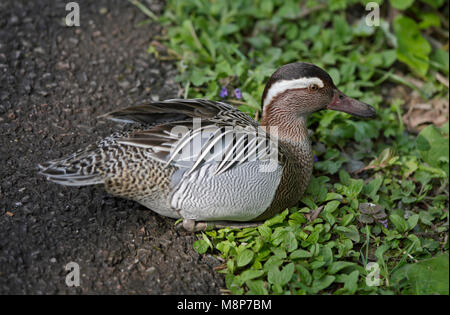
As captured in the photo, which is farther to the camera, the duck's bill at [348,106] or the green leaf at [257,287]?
the duck's bill at [348,106]

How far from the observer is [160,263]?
319cm

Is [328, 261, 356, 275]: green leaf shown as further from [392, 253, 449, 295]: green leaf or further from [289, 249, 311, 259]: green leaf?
[392, 253, 449, 295]: green leaf

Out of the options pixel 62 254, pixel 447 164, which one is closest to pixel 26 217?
pixel 62 254

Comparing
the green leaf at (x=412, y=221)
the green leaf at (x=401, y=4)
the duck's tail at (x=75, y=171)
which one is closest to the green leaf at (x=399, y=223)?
the green leaf at (x=412, y=221)

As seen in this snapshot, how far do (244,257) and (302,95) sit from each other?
1.15 metres

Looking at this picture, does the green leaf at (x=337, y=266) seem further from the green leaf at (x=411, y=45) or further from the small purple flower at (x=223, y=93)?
the green leaf at (x=411, y=45)

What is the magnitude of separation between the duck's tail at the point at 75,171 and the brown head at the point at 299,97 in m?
1.22

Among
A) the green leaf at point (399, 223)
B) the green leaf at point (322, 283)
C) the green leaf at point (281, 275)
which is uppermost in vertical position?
the green leaf at point (399, 223)

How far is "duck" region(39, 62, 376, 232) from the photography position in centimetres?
317

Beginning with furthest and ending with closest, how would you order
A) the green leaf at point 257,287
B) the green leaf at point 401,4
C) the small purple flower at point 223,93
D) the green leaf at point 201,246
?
the green leaf at point 401,4, the small purple flower at point 223,93, the green leaf at point 201,246, the green leaf at point 257,287

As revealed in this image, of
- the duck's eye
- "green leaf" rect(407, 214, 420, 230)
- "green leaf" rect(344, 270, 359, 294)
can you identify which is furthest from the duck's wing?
"green leaf" rect(407, 214, 420, 230)

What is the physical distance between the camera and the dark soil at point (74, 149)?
3066 mm

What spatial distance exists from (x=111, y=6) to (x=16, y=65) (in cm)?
126

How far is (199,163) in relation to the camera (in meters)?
3.21
